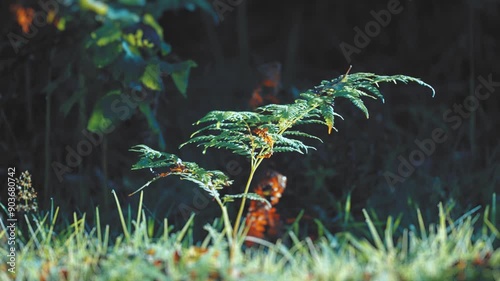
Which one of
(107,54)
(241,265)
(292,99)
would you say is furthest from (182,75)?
(241,265)

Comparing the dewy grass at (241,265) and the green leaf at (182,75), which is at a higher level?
the green leaf at (182,75)

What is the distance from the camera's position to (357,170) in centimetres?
383

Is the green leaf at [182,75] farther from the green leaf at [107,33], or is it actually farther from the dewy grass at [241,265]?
the dewy grass at [241,265]

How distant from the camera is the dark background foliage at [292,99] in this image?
12.2ft

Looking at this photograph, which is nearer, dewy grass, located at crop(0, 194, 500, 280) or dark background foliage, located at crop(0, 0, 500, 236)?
dewy grass, located at crop(0, 194, 500, 280)

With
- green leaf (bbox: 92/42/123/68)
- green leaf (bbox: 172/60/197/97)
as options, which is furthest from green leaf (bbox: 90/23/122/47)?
green leaf (bbox: 172/60/197/97)

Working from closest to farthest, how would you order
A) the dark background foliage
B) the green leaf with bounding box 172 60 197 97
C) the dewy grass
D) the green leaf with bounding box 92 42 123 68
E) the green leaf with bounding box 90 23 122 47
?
1. the dewy grass
2. the green leaf with bounding box 90 23 122 47
3. the green leaf with bounding box 92 42 123 68
4. the green leaf with bounding box 172 60 197 97
5. the dark background foliage

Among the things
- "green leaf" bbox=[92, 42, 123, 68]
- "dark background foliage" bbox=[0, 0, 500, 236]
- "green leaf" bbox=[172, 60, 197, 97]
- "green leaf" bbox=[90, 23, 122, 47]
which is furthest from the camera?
"dark background foliage" bbox=[0, 0, 500, 236]

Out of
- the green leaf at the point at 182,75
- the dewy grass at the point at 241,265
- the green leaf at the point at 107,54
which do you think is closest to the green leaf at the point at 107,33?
the green leaf at the point at 107,54

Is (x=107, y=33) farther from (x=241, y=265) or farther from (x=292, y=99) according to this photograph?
(x=292, y=99)

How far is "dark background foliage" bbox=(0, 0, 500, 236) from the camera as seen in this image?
372cm

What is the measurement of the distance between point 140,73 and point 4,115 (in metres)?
1.12

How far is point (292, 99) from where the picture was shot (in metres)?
4.11

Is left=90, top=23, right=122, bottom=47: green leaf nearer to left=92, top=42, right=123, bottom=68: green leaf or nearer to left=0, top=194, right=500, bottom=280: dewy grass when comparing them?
left=92, top=42, right=123, bottom=68: green leaf
